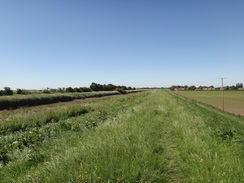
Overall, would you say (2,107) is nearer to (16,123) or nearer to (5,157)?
(16,123)

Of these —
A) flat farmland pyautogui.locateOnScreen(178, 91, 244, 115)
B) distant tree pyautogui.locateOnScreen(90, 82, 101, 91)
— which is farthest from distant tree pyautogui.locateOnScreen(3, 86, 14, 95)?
flat farmland pyautogui.locateOnScreen(178, 91, 244, 115)

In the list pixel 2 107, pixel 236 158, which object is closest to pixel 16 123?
pixel 236 158

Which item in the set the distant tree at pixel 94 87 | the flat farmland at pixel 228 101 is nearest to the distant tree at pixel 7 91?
the distant tree at pixel 94 87

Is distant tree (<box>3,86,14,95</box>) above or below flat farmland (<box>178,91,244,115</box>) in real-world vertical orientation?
above

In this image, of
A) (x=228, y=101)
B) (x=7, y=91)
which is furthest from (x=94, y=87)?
Answer: (x=228, y=101)

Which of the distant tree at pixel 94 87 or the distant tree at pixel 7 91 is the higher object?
the distant tree at pixel 94 87

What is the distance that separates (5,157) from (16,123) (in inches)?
273

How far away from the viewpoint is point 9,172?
3256 millimetres

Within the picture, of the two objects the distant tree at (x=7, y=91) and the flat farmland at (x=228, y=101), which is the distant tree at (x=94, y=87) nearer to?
the distant tree at (x=7, y=91)

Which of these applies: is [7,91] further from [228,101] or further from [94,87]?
[228,101]

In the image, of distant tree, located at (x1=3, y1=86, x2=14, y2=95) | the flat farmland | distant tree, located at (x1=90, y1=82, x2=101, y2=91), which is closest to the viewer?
the flat farmland

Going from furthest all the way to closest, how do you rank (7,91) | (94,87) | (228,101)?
(94,87), (228,101), (7,91)

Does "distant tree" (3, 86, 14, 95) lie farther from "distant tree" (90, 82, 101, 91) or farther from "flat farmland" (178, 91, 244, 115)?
"flat farmland" (178, 91, 244, 115)

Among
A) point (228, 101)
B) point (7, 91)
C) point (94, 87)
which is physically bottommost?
point (228, 101)
